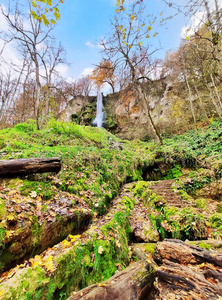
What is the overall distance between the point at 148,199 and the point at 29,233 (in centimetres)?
A: 406

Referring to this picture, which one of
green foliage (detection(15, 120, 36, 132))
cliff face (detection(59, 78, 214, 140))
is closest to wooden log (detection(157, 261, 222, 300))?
green foliage (detection(15, 120, 36, 132))

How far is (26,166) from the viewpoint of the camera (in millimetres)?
3396

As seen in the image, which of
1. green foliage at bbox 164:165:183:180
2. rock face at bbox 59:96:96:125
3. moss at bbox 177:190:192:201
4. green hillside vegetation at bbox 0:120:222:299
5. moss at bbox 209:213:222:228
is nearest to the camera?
green hillside vegetation at bbox 0:120:222:299

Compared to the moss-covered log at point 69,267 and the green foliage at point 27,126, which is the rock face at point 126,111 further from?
the moss-covered log at point 69,267

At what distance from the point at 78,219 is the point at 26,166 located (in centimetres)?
197

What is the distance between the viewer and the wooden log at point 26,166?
3.17 m

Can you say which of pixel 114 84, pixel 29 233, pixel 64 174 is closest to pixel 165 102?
pixel 114 84

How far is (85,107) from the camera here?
860 inches

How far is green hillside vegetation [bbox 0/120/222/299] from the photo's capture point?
1989 mm

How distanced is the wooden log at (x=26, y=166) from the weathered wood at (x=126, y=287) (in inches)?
110

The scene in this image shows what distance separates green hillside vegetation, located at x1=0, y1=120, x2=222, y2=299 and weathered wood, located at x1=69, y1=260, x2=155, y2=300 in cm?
60

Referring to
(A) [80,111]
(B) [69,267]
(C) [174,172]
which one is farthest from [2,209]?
(A) [80,111]

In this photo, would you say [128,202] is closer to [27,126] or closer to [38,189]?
[38,189]

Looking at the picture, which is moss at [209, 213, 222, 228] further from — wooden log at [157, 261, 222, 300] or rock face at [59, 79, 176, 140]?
rock face at [59, 79, 176, 140]
